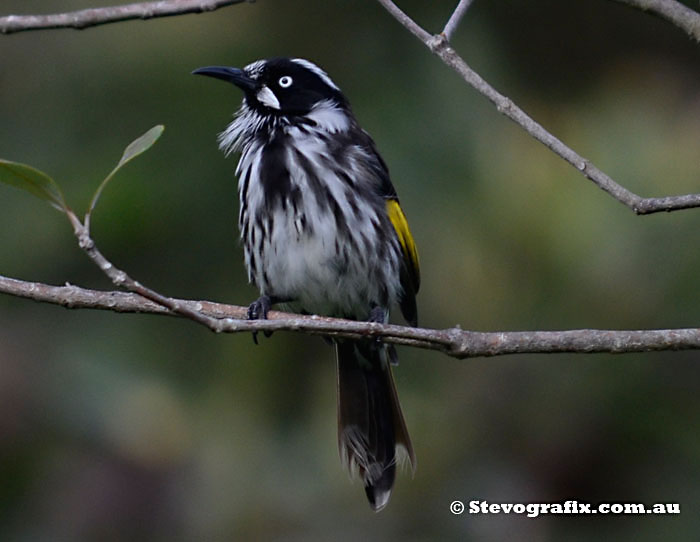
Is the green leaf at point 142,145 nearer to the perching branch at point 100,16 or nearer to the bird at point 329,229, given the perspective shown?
the perching branch at point 100,16

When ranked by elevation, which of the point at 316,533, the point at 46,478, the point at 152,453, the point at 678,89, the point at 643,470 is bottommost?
the point at 46,478

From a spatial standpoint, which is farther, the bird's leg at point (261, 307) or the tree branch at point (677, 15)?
the bird's leg at point (261, 307)

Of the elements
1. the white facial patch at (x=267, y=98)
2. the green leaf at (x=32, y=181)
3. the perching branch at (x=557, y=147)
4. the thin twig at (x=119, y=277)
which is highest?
the perching branch at (x=557, y=147)

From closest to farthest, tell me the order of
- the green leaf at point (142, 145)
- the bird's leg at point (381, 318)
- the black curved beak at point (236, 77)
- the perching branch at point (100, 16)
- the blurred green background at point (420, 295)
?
the perching branch at point (100, 16), the green leaf at point (142, 145), the black curved beak at point (236, 77), the bird's leg at point (381, 318), the blurred green background at point (420, 295)

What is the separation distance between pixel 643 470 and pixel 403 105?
2273mm

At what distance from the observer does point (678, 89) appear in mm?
5781

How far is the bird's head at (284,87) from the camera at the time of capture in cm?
471

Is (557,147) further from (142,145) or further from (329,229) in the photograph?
(329,229)

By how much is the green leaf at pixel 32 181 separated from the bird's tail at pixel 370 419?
7.02 ft

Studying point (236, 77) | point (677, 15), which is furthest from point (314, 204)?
point (677, 15)

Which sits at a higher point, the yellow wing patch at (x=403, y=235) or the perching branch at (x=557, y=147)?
the perching branch at (x=557, y=147)

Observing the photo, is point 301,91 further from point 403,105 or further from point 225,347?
point 225,347

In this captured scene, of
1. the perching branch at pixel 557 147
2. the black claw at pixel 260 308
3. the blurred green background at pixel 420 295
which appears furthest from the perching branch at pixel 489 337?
the blurred green background at pixel 420 295

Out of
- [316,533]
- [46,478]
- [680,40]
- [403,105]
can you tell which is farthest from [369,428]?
[680,40]
